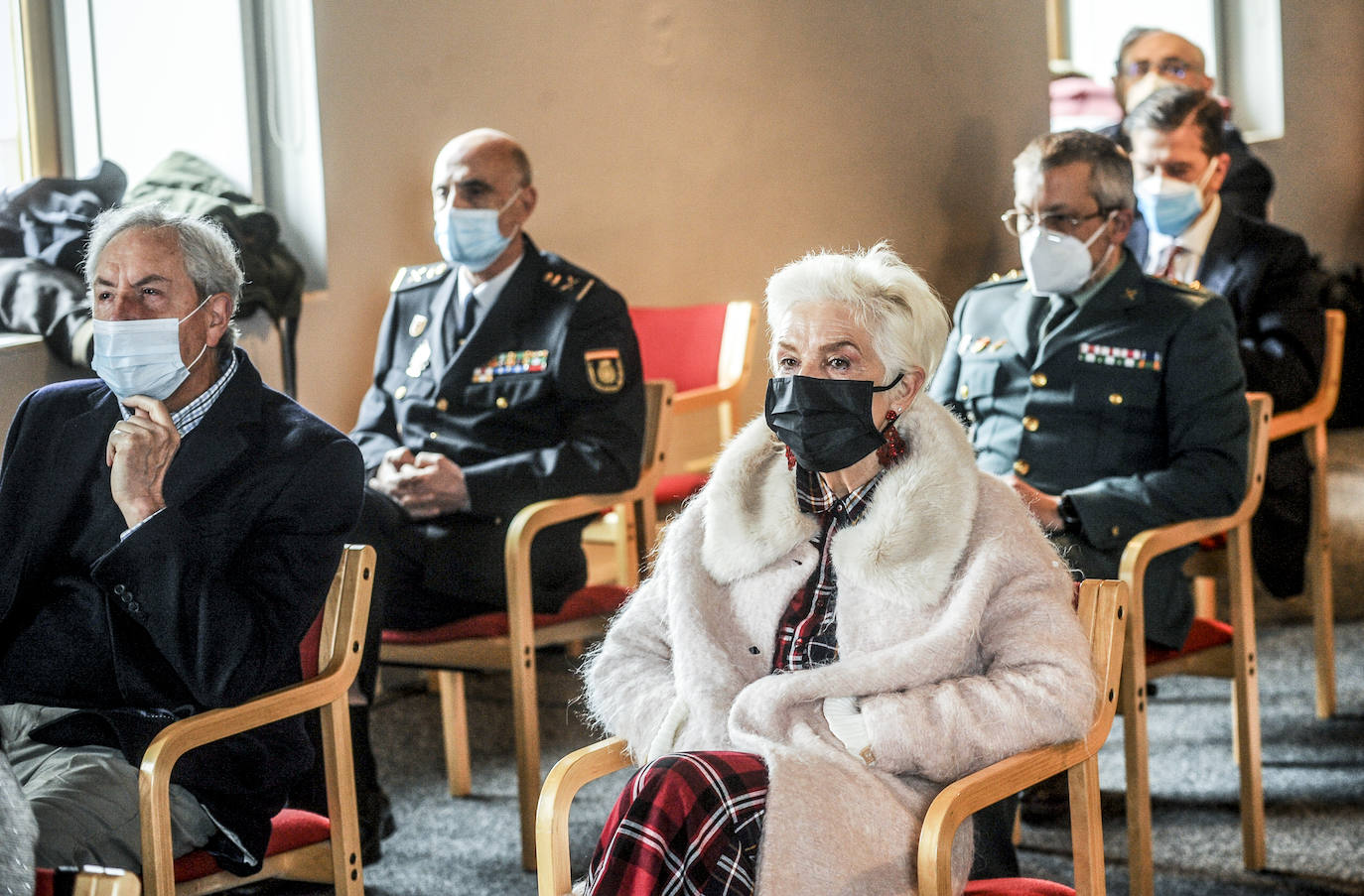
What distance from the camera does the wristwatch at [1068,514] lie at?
2.63 metres

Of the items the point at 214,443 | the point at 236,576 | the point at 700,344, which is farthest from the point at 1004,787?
the point at 700,344

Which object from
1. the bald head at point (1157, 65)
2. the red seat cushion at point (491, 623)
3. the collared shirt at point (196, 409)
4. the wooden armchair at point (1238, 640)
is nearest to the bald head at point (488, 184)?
the red seat cushion at point (491, 623)

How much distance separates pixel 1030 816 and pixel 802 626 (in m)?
1.39

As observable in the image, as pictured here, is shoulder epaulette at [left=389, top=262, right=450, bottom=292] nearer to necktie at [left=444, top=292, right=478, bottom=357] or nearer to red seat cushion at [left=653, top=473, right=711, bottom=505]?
necktie at [left=444, top=292, right=478, bottom=357]

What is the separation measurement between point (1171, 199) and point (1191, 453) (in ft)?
3.98

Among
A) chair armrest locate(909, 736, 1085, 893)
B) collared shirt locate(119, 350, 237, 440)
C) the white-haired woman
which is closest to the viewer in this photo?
chair armrest locate(909, 736, 1085, 893)

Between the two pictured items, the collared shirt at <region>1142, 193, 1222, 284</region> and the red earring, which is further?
the collared shirt at <region>1142, 193, 1222, 284</region>

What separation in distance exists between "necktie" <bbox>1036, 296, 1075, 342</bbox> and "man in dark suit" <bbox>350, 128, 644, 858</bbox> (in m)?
0.84

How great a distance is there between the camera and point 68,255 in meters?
3.14

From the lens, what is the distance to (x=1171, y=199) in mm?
3691

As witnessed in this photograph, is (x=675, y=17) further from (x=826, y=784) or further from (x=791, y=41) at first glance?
(x=826, y=784)

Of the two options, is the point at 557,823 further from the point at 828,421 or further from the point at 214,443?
the point at 214,443

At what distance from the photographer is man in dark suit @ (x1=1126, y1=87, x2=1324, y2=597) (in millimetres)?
3609

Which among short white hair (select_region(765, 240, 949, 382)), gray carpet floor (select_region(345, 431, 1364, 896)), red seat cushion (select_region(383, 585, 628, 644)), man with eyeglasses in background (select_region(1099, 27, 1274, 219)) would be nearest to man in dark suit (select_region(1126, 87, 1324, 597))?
gray carpet floor (select_region(345, 431, 1364, 896))
